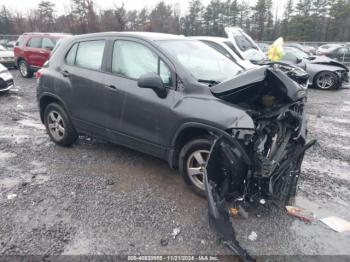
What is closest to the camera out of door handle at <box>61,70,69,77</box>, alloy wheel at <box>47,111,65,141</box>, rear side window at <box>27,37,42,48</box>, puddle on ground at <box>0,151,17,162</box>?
door handle at <box>61,70,69,77</box>

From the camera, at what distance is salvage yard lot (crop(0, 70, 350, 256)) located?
2.93 meters

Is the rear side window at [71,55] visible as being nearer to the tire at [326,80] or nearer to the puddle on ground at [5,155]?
the puddle on ground at [5,155]

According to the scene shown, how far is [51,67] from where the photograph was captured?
16.5ft

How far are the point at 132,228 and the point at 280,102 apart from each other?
2.07 metres

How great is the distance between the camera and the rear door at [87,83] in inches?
172

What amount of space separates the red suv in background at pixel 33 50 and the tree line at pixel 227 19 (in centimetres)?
2117

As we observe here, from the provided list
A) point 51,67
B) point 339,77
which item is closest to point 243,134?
point 51,67

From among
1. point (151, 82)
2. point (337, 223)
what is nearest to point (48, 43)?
point (151, 82)

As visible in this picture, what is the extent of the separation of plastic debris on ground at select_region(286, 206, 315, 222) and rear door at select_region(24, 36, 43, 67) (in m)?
12.1

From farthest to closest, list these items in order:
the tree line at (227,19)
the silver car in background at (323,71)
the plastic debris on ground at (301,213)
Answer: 1. the tree line at (227,19)
2. the silver car in background at (323,71)
3. the plastic debris on ground at (301,213)

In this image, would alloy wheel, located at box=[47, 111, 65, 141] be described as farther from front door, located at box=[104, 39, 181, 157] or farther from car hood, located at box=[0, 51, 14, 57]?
car hood, located at box=[0, 51, 14, 57]

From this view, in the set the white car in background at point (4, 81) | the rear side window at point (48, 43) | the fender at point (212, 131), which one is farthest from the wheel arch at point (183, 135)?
the rear side window at point (48, 43)

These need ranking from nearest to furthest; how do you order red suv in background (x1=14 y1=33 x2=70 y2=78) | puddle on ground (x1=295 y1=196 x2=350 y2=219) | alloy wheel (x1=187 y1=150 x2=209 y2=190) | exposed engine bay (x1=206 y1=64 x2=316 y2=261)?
exposed engine bay (x1=206 y1=64 x2=316 y2=261) → puddle on ground (x1=295 y1=196 x2=350 y2=219) → alloy wheel (x1=187 y1=150 x2=209 y2=190) → red suv in background (x1=14 y1=33 x2=70 y2=78)

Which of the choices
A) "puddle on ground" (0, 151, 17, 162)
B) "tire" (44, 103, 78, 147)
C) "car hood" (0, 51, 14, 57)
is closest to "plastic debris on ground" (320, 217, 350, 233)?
"tire" (44, 103, 78, 147)
